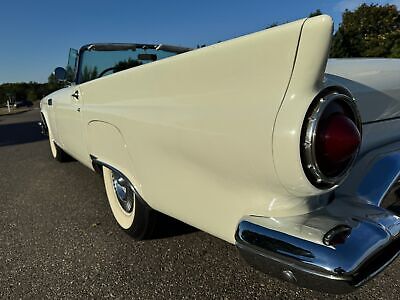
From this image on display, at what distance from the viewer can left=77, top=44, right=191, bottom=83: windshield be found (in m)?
3.47

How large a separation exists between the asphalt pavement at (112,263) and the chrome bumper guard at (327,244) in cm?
68

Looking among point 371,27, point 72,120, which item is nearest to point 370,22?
point 371,27

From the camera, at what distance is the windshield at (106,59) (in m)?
3.47

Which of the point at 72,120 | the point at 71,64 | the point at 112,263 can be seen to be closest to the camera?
the point at 112,263

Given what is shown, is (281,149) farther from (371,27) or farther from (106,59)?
(371,27)

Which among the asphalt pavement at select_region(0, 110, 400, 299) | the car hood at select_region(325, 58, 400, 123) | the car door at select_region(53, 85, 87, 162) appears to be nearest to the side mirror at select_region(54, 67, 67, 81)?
the car door at select_region(53, 85, 87, 162)

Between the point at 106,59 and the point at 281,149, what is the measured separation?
2.79 m

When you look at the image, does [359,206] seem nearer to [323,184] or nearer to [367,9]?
[323,184]

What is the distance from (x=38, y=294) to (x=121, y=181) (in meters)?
0.87

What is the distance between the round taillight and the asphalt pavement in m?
0.90

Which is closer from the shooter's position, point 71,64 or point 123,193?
point 123,193

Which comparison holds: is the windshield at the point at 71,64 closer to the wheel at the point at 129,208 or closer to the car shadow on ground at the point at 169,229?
the wheel at the point at 129,208

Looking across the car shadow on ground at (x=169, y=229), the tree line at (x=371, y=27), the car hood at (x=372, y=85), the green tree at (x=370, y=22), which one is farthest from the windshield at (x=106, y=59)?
the green tree at (x=370, y=22)

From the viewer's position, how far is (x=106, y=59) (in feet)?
11.4
